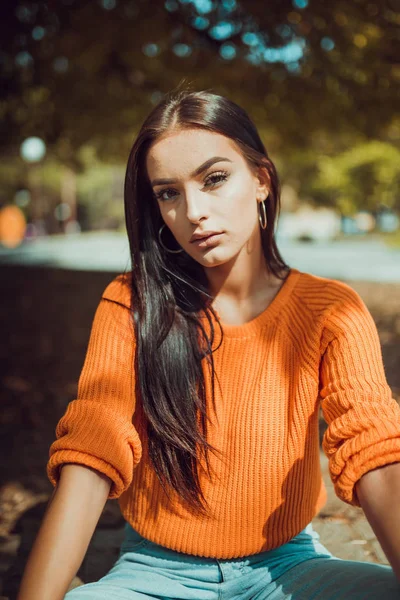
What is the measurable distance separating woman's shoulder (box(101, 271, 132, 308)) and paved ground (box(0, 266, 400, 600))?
139 cm

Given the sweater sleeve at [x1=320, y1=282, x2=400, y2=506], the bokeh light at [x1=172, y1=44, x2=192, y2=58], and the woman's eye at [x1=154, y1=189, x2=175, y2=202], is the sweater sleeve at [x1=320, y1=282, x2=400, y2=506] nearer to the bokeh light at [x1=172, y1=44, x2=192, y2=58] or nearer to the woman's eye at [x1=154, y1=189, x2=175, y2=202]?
the woman's eye at [x1=154, y1=189, x2=175, y2=202]

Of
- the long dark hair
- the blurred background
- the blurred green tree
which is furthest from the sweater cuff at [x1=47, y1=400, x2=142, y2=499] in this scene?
the blurred green tree

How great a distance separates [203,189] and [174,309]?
0.43m

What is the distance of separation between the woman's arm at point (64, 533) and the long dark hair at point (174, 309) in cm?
28

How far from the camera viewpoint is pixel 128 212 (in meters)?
2.25

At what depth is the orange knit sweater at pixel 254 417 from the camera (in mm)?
1763

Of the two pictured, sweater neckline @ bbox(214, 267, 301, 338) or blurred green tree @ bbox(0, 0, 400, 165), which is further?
blurred green tree @ bbox(0, 0, 400, 165)

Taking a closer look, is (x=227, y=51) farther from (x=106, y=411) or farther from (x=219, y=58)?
(x=106, y=411)

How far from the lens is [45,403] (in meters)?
5.52

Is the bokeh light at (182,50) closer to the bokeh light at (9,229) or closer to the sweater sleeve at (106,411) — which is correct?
the sweater sleeve at (106,411)

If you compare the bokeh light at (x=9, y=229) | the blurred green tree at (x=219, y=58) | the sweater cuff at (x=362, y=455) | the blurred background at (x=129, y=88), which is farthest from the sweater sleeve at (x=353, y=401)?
the bokeh light at (x=9, y=229)

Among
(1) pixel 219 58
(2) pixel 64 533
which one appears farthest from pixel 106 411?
(1) pixel 219 58

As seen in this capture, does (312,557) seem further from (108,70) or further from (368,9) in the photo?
(108,70)

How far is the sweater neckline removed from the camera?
2.09 m
